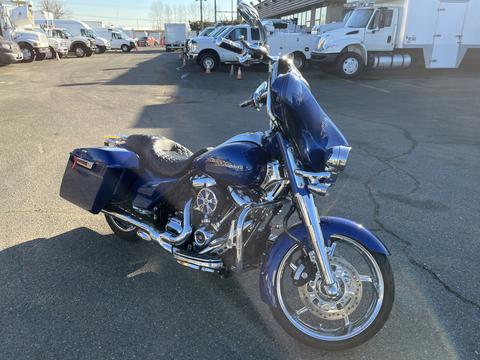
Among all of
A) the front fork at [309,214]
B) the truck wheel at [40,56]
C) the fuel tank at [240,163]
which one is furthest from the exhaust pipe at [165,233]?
the truck wheel at [40,56]

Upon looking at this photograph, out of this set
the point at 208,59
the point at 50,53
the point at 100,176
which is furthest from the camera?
the point at 50,53

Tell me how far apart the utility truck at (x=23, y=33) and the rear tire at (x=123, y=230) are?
22.8 m

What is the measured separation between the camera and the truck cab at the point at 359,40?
16.5m

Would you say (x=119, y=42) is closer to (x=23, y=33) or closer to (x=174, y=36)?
(x=174, y=36)

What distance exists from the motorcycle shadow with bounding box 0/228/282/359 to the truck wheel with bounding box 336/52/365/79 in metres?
14.9

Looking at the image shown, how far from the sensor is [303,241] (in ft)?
8.28

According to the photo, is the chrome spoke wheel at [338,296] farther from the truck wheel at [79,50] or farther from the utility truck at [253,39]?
the truck wheel at [79,50]

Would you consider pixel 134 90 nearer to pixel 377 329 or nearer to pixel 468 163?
pixel 468 163

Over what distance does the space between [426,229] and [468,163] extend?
2.69 metres

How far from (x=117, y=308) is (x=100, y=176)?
3.50 ft

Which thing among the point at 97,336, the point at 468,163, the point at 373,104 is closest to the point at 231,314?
the point at 97,336

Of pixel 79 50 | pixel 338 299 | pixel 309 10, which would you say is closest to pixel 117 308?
pixel 338 299

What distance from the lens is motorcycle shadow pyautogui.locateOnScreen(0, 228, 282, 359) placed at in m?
2.60

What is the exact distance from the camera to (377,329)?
2.53 meters
